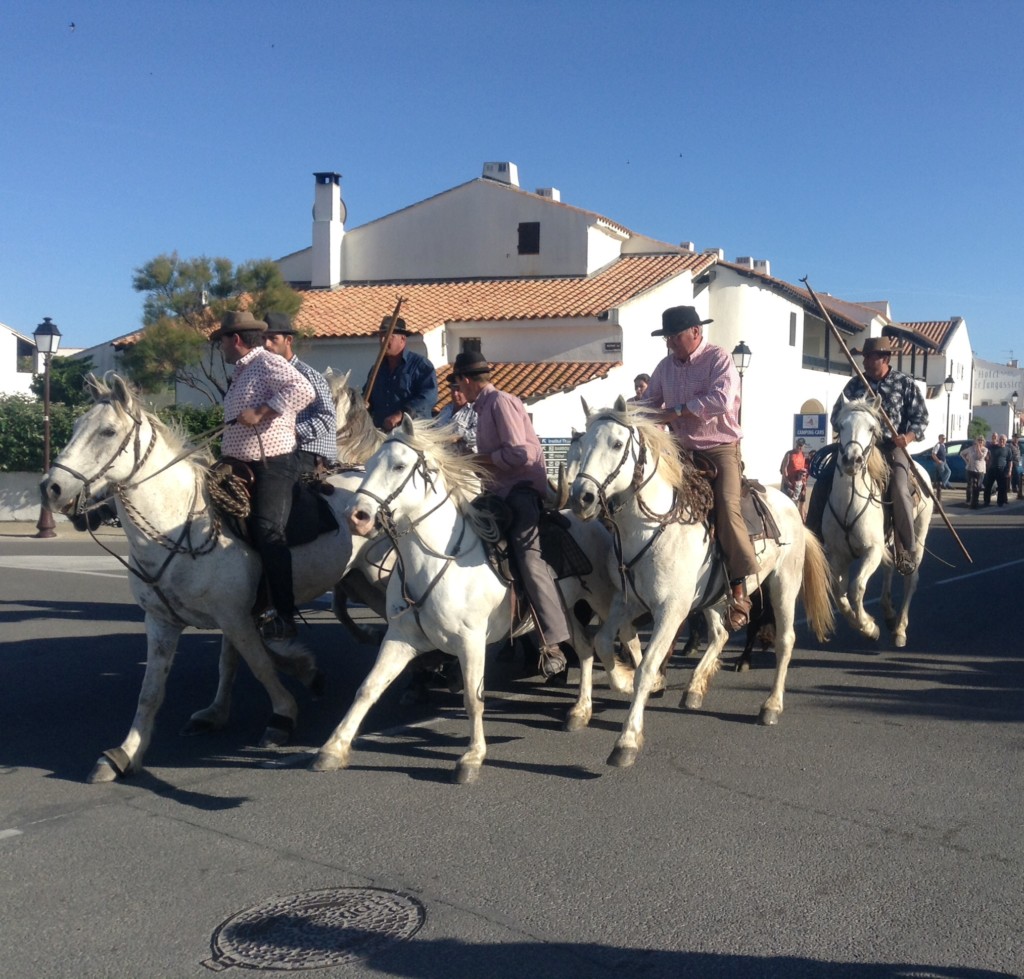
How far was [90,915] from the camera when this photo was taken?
165 inches

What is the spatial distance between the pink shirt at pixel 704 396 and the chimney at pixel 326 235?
30.2 meters

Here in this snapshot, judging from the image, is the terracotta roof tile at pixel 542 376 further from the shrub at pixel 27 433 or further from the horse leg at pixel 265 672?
the horse leg at pixel 265 672

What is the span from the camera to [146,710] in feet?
19.9

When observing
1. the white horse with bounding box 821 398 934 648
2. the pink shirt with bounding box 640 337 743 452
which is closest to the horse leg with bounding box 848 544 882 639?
the white horse with bounding box 821 398 934 648

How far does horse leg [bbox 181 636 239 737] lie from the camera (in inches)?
272

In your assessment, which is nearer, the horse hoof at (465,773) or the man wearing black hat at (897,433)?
the horse hoof at (465,773)

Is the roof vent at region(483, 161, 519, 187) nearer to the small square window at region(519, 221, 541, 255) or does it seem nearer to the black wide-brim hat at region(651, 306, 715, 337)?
the small square window at region(519, 221, 541, 255)

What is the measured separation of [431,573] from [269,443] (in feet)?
4.84

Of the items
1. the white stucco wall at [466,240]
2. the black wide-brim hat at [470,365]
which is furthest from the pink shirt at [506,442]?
the white stucco wall at [466,240]

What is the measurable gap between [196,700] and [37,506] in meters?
19.8

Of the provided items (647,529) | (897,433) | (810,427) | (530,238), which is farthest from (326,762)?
(530,238)

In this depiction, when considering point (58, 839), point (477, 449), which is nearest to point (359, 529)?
point (477, 449)

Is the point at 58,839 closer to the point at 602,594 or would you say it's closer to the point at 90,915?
the point at 90,915

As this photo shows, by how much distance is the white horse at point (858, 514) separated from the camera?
9.22 metres
